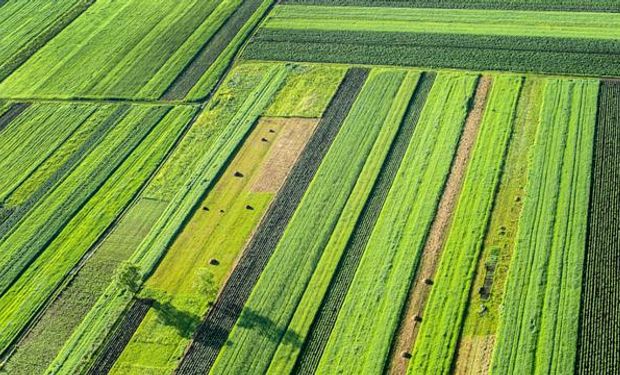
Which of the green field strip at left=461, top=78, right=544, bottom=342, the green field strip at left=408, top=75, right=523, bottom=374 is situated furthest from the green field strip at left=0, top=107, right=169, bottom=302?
the green field strip at left=461, top=78, right=544, bottom=342

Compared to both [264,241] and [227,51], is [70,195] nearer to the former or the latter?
[264,241]

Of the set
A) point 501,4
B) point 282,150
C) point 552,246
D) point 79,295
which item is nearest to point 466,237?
point 552,246

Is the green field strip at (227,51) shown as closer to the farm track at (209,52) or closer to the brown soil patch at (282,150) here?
the farm track at (209,52)

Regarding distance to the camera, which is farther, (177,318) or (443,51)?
(443,51)

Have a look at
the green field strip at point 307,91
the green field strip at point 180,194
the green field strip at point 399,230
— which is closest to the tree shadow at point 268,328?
the green field strip at point 399,230

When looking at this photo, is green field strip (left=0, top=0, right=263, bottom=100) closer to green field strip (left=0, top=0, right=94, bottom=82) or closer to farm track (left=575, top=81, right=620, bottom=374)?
green field strip (left=0, top=0, right=94, bottom=82)
